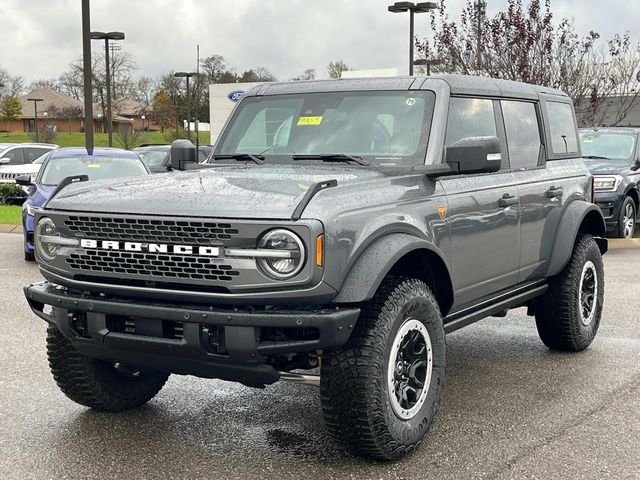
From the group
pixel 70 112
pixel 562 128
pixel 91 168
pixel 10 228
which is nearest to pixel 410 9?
pixel 10 228

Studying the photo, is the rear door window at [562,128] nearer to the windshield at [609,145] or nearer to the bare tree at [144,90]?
the windshield at [609,145]

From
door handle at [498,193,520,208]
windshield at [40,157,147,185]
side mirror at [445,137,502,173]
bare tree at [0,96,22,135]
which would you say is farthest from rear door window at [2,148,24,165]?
bare tree at [0,96,22,135]

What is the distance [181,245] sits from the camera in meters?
3.90

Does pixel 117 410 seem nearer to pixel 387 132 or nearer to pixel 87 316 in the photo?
pixel 87 316

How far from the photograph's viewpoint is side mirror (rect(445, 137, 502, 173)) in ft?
15.2

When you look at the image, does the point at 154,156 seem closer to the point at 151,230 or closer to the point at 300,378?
the point at 151,230

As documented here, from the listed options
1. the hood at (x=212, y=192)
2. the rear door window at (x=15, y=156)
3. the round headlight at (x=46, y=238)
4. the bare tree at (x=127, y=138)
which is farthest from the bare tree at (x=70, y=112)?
the round headlight at (x=46, y=238)

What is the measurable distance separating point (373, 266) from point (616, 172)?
10544 millimetres

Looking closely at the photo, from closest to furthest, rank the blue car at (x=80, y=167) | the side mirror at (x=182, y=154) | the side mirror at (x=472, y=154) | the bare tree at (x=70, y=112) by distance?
the side mirror at (x=472, y=154)
the side mirror at (x=182, y=154)
the blue car at (x=80, y=167)
the bare tree at (x=70, y=112)

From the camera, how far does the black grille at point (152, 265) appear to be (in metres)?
3.85

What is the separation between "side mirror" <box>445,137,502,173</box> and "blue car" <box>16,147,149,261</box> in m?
7.52

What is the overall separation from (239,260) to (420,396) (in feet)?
4.17

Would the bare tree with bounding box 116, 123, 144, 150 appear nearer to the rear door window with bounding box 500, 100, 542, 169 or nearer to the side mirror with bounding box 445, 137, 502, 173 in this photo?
the rear door window with bounding box 500, 100, 542, 169

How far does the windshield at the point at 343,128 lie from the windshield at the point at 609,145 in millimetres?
9858
